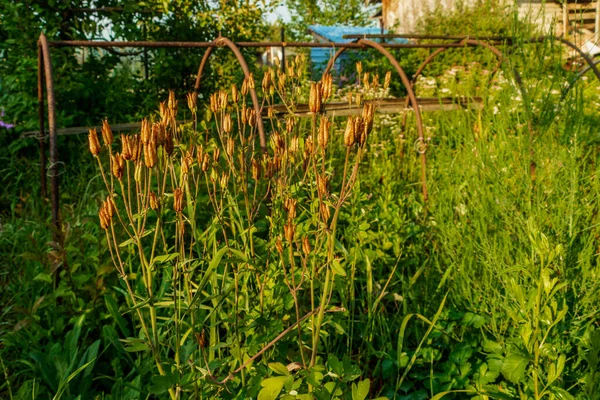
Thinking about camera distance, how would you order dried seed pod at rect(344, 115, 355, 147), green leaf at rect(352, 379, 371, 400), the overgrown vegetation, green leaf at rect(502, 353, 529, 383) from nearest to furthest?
dried seed pod at rect(344, 115, 355, 147), green leaf at rect(352, 379, 371, 400), the overgrown vegetation, green leaf at rect(502, 353, 529, 383)

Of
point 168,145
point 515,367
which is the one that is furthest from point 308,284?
point 168,145

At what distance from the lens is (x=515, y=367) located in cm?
145

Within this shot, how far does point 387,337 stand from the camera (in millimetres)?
2105

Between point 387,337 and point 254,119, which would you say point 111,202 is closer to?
point 254,119

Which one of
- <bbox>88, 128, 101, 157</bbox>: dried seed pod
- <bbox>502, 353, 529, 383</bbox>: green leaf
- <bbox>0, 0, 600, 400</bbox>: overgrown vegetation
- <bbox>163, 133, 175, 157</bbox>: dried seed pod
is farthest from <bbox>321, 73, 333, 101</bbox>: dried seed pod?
<bbox>502, 353, 529, 383</bbox>: green leaf

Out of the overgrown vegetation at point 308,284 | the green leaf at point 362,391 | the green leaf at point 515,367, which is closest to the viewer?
the green leaf at point 362,391

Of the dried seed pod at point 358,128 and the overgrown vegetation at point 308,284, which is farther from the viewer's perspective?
the overgrown vegetation at point 308,284

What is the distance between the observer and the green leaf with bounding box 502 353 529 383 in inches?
56.2

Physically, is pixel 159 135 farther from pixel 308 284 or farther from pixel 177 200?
pixel 308 284

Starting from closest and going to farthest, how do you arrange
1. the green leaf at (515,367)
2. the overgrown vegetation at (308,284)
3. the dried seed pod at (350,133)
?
the dried seed pod at (350,133) < the overgrown vegetation at (308,284) < the green leaf at (515,367)

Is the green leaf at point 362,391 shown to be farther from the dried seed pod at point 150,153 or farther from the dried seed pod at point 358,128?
the dried seed pod at point 150,153

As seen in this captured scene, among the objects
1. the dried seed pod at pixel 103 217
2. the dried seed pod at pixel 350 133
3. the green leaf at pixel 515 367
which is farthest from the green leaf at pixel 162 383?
the green leaf at pixel 515 367

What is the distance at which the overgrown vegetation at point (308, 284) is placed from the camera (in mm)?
1285

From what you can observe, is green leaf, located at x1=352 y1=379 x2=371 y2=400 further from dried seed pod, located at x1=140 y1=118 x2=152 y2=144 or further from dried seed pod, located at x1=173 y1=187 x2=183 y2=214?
dried seed pod, located at x1=140 y1=118 x2=152 y2=144
